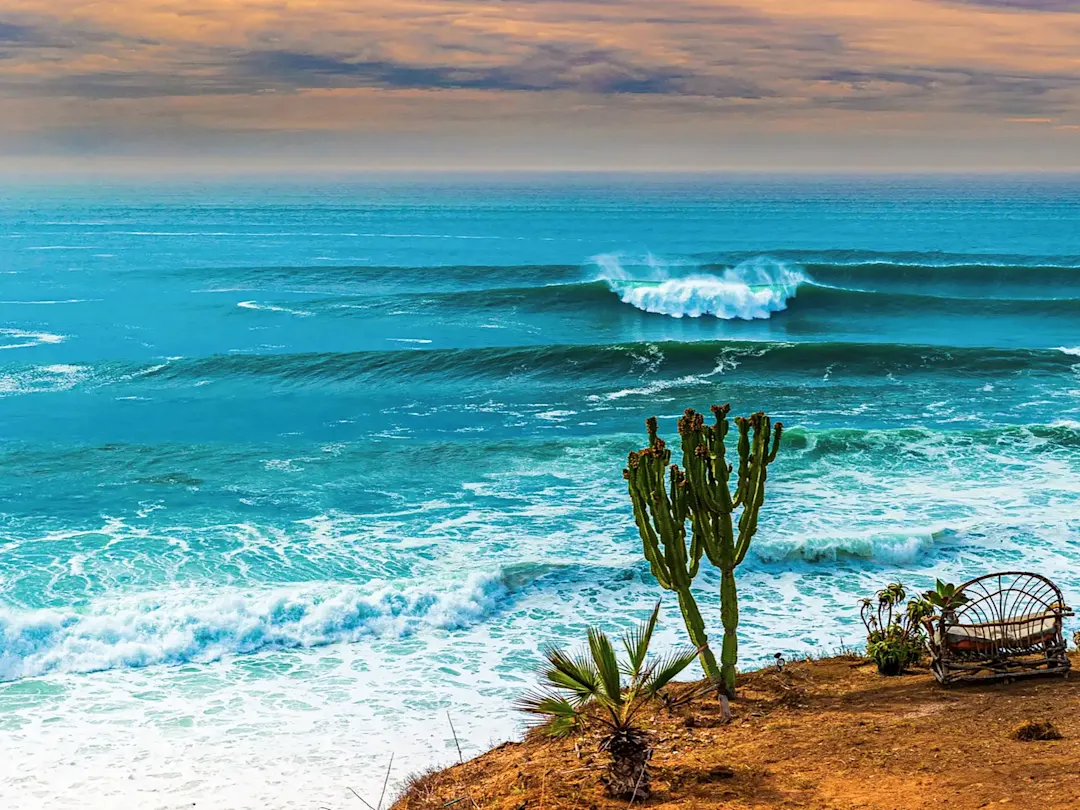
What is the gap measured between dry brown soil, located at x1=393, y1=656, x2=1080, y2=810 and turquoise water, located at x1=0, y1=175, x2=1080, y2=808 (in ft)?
5.86

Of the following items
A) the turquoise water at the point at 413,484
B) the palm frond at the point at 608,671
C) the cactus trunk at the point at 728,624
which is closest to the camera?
the palm frond at the point at 608,671

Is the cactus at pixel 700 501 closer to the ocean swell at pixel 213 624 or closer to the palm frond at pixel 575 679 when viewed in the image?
the palm frond at pixel 575 679

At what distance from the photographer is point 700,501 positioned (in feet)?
27.2

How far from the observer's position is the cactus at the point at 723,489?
8.12 metres

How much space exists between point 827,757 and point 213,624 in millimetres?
7243

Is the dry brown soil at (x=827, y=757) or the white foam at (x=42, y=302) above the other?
the dry brown soil at (x=827, y=757)

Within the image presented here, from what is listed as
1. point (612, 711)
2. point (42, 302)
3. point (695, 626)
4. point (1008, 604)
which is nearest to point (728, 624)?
point (695, 626)

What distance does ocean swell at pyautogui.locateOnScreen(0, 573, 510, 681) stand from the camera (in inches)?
456

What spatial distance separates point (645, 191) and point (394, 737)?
450 feet

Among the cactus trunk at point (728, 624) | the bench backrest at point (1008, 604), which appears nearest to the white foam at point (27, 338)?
the bench backrest at point (1008, 604)

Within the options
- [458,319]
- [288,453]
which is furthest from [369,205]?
[288,453]

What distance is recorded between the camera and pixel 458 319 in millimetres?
38500

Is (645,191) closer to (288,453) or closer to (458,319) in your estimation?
(458,319)

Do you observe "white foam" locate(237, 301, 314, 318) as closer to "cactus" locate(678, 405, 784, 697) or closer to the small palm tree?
"cactus" locate(678, 405, 784, 697)
